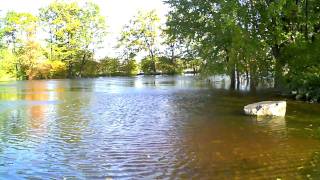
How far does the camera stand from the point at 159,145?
13008 millimetres

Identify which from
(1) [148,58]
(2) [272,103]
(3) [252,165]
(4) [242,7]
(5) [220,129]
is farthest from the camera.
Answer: (1) [148,58]

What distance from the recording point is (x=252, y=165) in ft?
33.4

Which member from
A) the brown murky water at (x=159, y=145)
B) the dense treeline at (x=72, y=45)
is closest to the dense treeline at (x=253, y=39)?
the brown murky water at (x=159, y=145)

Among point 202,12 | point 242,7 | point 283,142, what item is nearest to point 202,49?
point 202,12

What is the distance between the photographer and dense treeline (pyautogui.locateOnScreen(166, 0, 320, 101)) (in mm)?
27078

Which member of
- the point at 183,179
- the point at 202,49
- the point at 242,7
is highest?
the point at 242,7

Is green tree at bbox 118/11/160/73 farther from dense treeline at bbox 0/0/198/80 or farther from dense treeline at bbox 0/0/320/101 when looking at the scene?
dense treeline at bbox 0/0/320/101

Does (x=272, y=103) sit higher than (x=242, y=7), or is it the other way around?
(x=242, y=7)

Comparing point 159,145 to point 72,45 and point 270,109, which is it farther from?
point 72,45

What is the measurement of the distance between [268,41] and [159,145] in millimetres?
19186

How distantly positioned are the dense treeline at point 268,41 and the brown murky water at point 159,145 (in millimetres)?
6371

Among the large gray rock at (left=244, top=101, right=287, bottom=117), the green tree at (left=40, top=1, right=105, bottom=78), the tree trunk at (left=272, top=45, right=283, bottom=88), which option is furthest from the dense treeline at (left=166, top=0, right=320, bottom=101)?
the green tree at (left=40, top=1, right=105, bottom=78)

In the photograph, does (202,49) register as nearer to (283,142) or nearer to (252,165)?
(283,142)

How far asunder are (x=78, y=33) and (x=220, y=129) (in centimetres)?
7738
